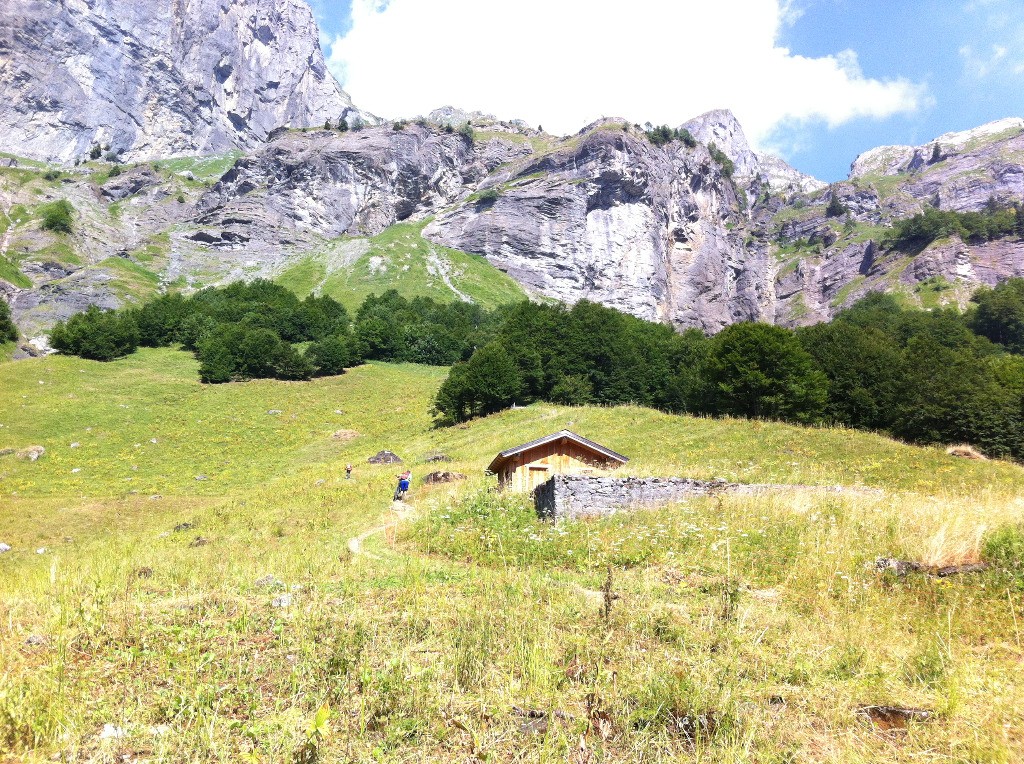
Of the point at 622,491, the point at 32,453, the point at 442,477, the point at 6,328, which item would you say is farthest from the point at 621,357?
the point at 6,328

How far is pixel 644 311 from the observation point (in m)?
160

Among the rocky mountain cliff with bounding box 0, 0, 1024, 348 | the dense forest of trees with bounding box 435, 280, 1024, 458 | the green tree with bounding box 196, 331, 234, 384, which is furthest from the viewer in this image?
the rocky mountain cliff with bounding box 0, 0, 1024, 348

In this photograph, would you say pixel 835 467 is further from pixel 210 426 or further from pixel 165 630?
pixel 210 426

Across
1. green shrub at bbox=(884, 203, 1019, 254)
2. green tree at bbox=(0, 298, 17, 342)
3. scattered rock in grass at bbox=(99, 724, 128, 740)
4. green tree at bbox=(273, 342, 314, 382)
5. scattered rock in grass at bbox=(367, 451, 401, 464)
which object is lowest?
scattered rock in grass at bbox=(367, 451, 401, 464)

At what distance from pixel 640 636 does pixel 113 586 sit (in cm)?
734

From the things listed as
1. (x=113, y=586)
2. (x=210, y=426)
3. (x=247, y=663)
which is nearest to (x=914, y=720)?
(x=247, y=663)

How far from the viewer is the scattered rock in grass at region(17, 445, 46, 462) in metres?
41.1

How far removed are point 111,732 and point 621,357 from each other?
5853 centimetres

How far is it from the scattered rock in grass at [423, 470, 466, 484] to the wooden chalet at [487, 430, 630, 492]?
399 cm

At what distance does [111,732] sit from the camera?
418 centimetres

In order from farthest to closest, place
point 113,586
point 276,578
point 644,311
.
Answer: point 644,311 < point 276,578 < point 113,586

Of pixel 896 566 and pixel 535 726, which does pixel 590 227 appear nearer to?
pixel 896 566

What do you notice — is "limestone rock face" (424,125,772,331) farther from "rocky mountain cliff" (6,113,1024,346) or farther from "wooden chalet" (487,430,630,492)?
"wooden chalet" (487,430,630,492)

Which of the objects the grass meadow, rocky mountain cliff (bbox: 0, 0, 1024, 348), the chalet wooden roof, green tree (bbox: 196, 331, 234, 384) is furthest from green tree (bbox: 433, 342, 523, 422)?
rocky mountain cliff (bbox: 0, 0, 1024, 348)
